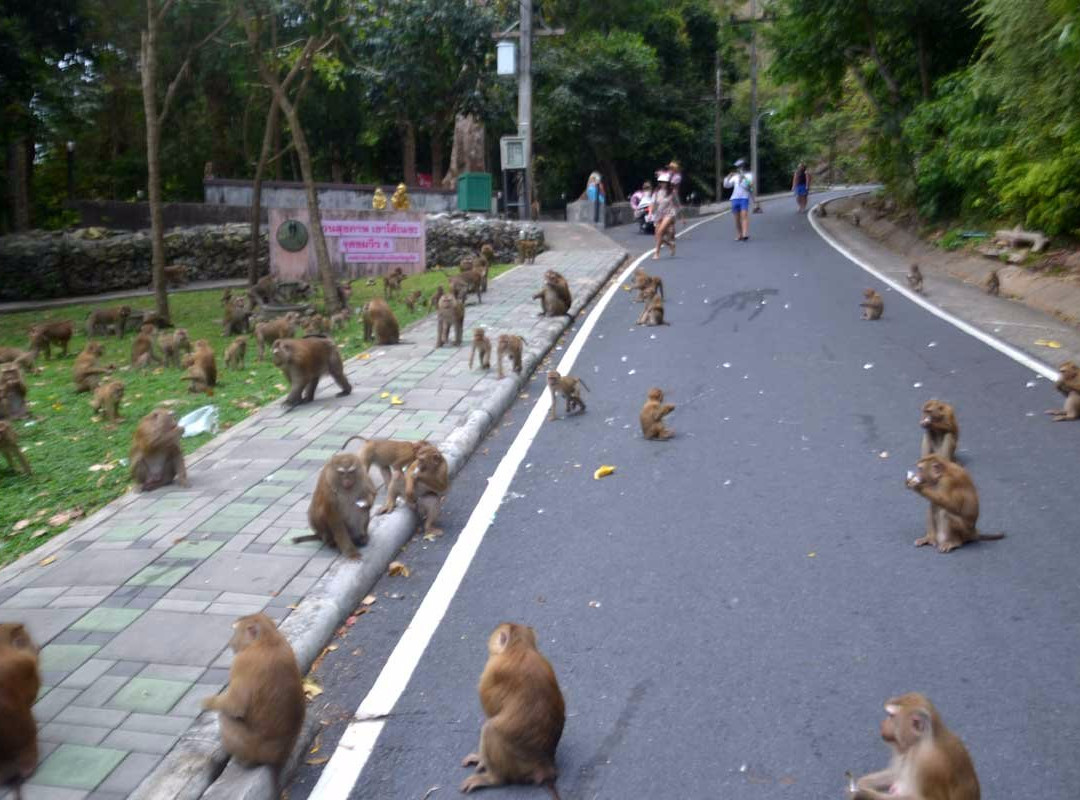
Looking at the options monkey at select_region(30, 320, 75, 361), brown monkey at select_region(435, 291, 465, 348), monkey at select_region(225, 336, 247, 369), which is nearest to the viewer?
monkey at select_region(225, 336, 247, 369)

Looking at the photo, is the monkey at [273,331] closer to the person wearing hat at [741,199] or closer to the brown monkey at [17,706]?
the brown monkey at [17,706]

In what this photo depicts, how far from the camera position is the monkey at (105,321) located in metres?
18.0

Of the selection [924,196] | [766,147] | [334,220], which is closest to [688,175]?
[766,147]

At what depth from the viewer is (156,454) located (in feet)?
27.0

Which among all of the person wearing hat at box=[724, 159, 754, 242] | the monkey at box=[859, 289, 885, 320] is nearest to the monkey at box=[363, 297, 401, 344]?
the monkey at box=[859, 289, 885, 320]

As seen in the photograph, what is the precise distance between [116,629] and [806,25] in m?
28.2

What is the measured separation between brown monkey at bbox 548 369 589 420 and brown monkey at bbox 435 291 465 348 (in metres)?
3.59

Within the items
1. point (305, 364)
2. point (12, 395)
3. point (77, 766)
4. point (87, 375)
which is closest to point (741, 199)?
point (87, 375)

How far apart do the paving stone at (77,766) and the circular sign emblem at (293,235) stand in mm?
19300

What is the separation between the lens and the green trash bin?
29.5 m

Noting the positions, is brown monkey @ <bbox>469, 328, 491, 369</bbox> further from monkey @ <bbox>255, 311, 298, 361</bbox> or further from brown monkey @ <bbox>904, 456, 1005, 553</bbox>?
brown monkey @ <bbox>904, 456, 1005, 553</bbox>

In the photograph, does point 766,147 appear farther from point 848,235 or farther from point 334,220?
point 334,220

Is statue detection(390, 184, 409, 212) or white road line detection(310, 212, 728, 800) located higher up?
statue detection(390, 184, 409, 212)

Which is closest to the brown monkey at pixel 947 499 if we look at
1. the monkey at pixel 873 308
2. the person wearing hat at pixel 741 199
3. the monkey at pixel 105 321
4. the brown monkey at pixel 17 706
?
the brown monkey at pixel 17 706
